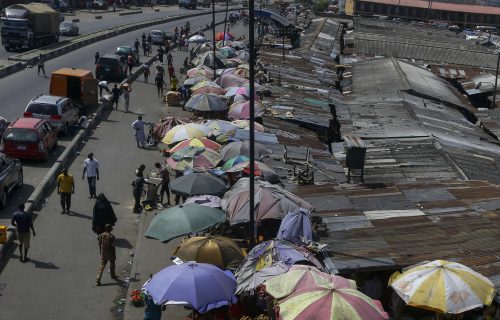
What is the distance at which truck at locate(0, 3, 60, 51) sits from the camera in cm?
4941

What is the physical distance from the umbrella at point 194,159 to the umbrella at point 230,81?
14.3 metres

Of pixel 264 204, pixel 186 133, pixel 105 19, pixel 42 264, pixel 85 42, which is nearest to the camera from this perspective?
pixel 264 204

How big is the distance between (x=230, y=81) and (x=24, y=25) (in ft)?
71.5

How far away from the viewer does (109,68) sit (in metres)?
41.2

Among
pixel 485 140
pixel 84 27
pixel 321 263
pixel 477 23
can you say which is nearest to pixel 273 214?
pixel 321 263

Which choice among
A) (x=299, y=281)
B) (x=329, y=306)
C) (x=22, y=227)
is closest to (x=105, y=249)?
(x=22, y=227)

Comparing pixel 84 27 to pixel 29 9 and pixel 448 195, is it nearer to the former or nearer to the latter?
pixel 29 9

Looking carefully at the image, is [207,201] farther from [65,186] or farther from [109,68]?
[109,68]

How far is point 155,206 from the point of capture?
20.1m

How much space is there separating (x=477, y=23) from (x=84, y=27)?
70832 millimetres

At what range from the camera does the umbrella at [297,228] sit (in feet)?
45.1

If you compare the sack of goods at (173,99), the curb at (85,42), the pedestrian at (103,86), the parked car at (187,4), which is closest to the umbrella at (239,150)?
the sack of goods at (173,99)

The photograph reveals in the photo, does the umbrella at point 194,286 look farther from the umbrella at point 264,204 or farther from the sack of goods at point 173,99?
the sack of goods at point 173,99

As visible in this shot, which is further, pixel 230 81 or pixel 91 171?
pixel 230 81
